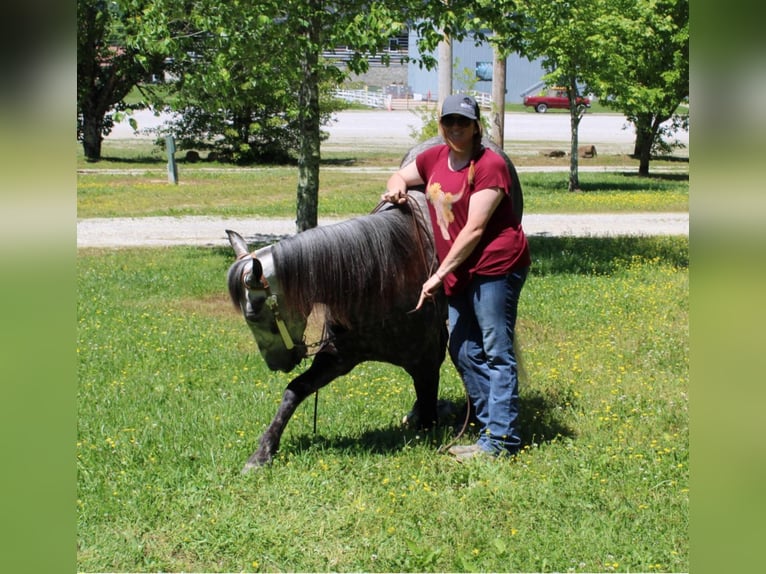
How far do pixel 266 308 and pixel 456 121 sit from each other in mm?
1537

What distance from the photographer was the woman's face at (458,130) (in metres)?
4.92

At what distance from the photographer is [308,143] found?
1185cm

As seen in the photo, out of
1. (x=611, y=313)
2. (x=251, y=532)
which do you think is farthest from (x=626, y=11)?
(x=251, y=532)

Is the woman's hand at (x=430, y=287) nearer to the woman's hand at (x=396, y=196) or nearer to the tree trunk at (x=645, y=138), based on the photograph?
the woman's hand at (x=396, y=196)

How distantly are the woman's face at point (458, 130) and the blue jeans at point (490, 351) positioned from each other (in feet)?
2.62

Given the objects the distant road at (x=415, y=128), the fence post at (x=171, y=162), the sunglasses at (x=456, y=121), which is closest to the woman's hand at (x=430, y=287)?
the sunglasses at (x=456, y=121)

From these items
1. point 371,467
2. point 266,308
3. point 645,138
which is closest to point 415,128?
point 645,138

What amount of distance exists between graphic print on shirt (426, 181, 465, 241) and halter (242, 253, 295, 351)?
1156 mm

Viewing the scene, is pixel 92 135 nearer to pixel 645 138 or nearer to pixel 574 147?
Answer: pixel 574 147

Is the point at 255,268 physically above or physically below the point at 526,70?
below
